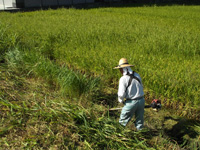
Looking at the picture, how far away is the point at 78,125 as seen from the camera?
2816mm

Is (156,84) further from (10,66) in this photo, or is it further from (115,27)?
(115,27)

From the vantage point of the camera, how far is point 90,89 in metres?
3.73

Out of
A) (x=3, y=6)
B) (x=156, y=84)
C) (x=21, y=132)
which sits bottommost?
(x=21, y=132)

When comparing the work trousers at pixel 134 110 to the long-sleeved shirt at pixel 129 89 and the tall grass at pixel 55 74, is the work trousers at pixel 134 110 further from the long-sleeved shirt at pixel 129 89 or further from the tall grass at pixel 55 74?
the tall grass at pixel 55 74

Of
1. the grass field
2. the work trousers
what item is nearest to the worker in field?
the work trousers

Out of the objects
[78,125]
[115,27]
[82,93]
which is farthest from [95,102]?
[115,27]

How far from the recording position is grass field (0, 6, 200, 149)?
272cm

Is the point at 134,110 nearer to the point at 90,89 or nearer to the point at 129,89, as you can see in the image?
the point at 129,89

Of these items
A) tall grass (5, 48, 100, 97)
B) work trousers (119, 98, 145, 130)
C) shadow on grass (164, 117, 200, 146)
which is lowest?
shadow on grass (164, 117, 200, 146)

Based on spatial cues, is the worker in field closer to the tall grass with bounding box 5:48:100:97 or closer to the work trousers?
the work trousers

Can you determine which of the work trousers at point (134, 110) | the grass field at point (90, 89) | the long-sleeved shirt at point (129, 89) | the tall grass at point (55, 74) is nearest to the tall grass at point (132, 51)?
the grass field at point (90, 89)

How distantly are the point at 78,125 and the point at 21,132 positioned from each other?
28.1 inches

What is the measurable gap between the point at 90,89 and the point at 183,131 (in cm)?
162

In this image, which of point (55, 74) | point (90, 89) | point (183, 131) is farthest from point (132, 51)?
point (183, 131)
